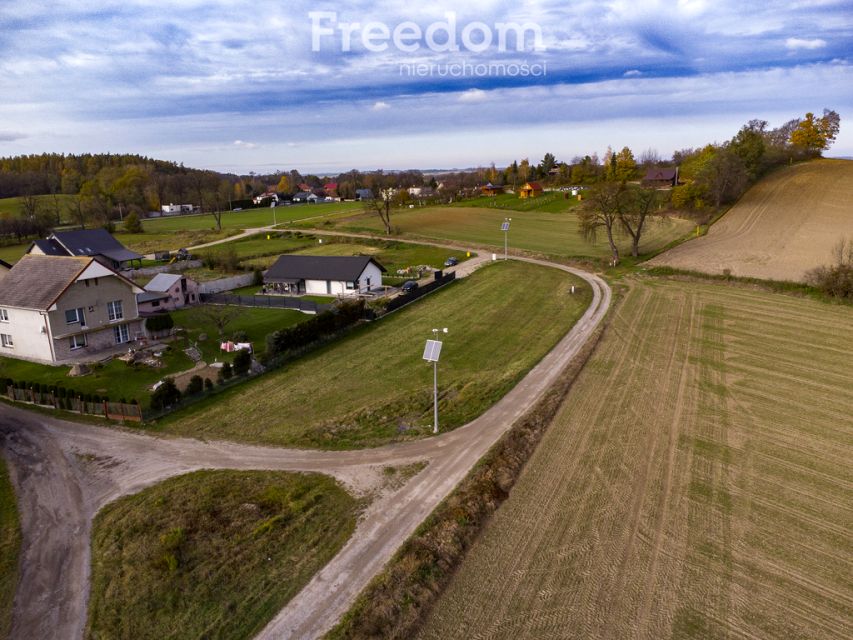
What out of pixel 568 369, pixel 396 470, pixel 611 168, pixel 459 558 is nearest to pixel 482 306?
pixel 568 369

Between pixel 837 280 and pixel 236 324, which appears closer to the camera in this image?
pixel 837 280

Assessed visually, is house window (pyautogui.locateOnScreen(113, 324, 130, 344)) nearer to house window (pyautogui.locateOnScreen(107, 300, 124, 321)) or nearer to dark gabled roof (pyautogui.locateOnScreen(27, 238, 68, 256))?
house window (pyautogui.locateOnScreen(107, 300, 124, 321))

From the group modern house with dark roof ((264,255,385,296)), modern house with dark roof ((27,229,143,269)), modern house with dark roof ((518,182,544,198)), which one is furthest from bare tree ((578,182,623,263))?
modern house with dark roof ((518,182,544,198))

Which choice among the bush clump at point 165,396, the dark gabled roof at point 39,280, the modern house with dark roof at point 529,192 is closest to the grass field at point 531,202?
the modern house with dark roof at point 529,192

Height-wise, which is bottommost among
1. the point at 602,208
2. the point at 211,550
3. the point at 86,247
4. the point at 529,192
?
the point at 211,550

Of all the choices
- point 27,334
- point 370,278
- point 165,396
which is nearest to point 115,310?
point 27,334

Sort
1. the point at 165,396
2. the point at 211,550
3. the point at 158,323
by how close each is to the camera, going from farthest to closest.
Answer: the point at 158,323
the point at 165,396
the point at 211,550

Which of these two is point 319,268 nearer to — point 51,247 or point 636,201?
point 51,247
